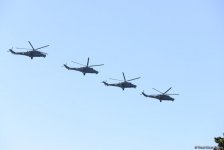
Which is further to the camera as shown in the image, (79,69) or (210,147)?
(79,69)

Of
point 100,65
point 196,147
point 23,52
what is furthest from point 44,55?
point 196,147

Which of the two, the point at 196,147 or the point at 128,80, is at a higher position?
the point at 128,80

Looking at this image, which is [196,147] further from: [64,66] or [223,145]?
[64,66]

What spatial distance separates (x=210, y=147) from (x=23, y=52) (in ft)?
147

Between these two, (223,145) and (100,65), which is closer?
(223,145)

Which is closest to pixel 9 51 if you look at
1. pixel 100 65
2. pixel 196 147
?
pixel 100 65

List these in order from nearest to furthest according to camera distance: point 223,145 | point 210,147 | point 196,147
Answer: point 223,145 < point 210,147 < point 196,147

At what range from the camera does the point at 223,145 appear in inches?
3150

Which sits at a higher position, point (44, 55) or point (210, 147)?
point (44, 55)

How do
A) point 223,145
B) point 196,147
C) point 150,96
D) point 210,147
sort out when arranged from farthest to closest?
point 150,96 → point 196,147 → point 210,147 → point 223,145

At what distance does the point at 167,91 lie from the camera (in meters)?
99.6

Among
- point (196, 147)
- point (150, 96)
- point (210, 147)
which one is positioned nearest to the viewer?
point (210, 147)

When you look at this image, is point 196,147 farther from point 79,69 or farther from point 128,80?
point 79,69

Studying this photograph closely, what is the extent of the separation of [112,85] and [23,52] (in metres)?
20.9
